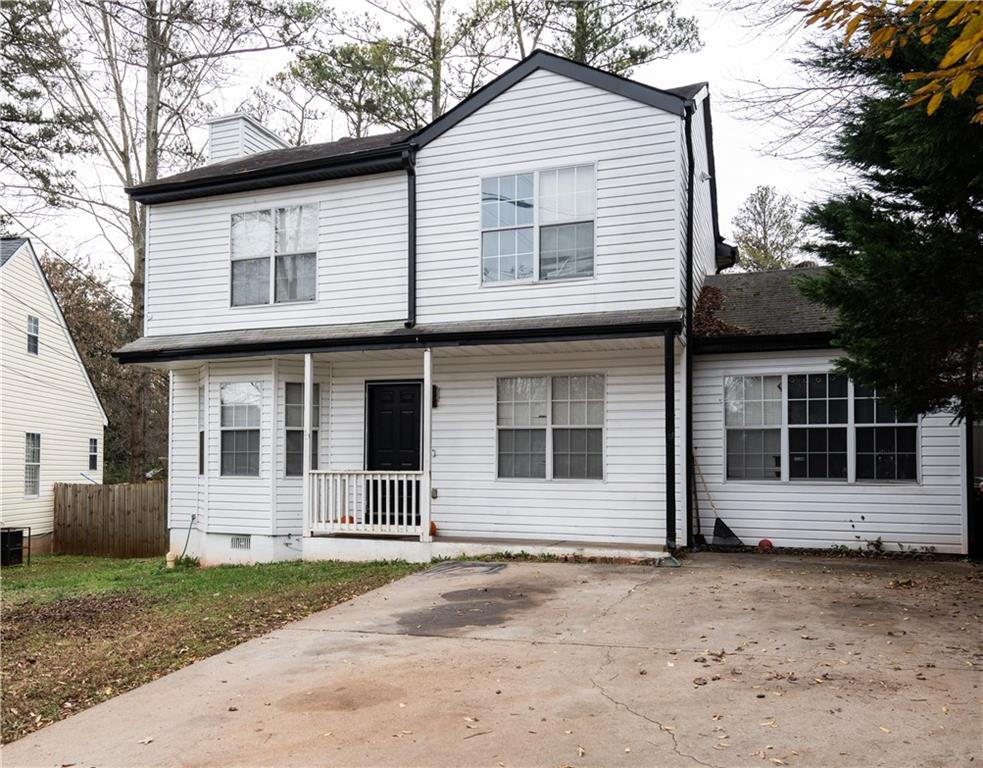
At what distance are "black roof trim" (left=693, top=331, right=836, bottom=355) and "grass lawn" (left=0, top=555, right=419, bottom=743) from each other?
16.2 ft

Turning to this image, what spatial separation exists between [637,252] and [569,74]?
2.66 m

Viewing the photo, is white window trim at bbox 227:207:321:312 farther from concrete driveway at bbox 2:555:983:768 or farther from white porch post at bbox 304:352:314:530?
concrete driveway at bbox 2:555:983:768

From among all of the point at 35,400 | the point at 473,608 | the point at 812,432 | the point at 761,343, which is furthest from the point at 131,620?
the point at 35,400

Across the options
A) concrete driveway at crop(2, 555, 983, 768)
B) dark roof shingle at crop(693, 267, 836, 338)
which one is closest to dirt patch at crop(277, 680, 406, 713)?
concrete driveway at crop(2, 555, 983, 768)

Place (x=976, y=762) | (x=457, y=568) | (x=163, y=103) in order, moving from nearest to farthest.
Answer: (x=976, y=762) → (x=457, y=568) → (x=163, y=103)

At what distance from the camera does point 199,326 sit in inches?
527

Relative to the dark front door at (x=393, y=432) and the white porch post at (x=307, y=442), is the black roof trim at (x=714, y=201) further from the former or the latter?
the white porch post at (x=307, y=442)

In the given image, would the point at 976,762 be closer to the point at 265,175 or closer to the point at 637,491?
the point at 637,491

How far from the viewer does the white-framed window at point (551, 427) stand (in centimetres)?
1141

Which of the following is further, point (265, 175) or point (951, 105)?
point (265, 175)

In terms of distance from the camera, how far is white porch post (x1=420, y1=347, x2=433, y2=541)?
11.2 metres

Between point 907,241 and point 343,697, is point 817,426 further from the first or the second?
point 343,697

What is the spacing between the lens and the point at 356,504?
1246 cm

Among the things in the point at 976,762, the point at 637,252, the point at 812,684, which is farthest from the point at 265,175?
the point at 976,762
